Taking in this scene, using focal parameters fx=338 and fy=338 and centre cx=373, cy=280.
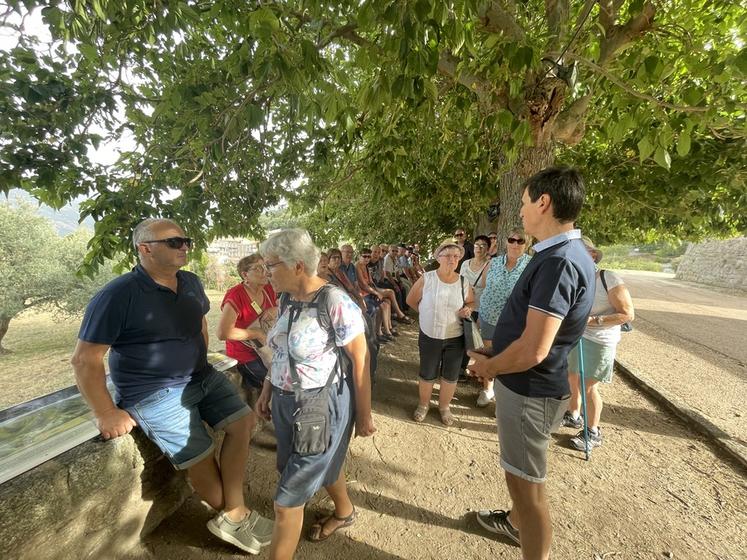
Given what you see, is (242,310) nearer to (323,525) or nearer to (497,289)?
(323,525)

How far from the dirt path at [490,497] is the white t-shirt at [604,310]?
111 cm

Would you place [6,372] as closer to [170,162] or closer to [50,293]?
[50,293]

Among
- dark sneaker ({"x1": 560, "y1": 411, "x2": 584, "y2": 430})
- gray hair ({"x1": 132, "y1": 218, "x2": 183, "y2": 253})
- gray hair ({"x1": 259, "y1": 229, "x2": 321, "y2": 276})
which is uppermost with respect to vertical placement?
gray hair ({"x1": 132, "y1": 218, "x2": 183, "y2": 253})

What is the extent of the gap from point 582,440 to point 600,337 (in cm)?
107

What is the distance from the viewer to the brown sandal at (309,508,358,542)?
89.4 inches

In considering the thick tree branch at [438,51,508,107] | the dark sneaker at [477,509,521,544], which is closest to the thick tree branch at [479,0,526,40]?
the thick tree branch at [438,51,508,107]

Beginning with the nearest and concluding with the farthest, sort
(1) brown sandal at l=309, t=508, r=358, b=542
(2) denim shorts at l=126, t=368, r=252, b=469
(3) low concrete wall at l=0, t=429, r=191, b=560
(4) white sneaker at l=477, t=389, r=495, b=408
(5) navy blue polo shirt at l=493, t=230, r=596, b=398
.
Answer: (3) low concrete wall at l=0, t=429, r=191, b=560, (5) navy blue polo shirt at l=493, t=230, r=596, b=398, (2) denim shorts at l=126, t=368, r=252, b=469, (1) brown sandal at l=309, t=508, r=358, b=542, (4) white sneaker at l=477, t=389, r=495, b=408

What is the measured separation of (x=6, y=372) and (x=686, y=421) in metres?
19.8

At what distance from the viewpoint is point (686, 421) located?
397 cm

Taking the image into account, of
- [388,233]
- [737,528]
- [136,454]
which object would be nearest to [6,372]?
[388,233]

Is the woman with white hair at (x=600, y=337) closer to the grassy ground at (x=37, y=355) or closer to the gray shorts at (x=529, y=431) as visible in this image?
the gray shorts at (x=529, y=431)

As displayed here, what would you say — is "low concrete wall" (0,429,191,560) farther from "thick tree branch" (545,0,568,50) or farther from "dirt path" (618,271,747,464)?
"dirt path" (618,271,747,464)

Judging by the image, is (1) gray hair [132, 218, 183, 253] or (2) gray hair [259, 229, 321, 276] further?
(1) gray hair [132, 218, 183, 253]

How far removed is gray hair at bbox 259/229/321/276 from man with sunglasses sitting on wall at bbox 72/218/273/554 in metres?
0.67
